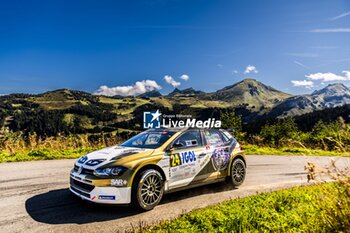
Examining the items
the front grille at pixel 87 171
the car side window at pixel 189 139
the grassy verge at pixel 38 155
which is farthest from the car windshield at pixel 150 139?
the grassy verge at pixel 38 155

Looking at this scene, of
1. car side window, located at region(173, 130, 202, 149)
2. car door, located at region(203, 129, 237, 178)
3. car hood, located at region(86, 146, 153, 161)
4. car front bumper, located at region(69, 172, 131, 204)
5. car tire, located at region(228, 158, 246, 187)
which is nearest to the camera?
car front bumper, located at region(69, 172, 131, 204)

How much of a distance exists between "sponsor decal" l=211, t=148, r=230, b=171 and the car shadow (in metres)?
1.23

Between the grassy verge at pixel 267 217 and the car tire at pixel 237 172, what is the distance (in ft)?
5.78

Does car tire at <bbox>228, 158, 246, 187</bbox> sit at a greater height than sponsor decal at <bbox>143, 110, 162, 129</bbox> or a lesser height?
lesser

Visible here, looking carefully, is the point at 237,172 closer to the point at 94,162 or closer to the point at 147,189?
the point at 147,189

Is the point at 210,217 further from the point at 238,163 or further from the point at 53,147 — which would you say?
the point at 53,147

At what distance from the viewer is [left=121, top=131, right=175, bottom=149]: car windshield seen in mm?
6926

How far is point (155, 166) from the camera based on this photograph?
20.7 ft

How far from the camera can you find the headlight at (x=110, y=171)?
18.7 ft

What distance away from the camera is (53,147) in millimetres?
15234

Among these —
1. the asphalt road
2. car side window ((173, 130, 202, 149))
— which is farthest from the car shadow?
car side window ((173, 130, 202, 149))

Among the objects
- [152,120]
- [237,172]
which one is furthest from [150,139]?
[152,120]

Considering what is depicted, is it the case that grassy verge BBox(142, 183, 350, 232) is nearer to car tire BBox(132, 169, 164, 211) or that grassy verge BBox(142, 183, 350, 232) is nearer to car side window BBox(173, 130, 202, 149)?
car tire BBox(132, 169, 164, 211)

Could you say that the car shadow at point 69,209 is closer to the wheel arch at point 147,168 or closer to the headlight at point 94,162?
the wheel arch at point 147,168
